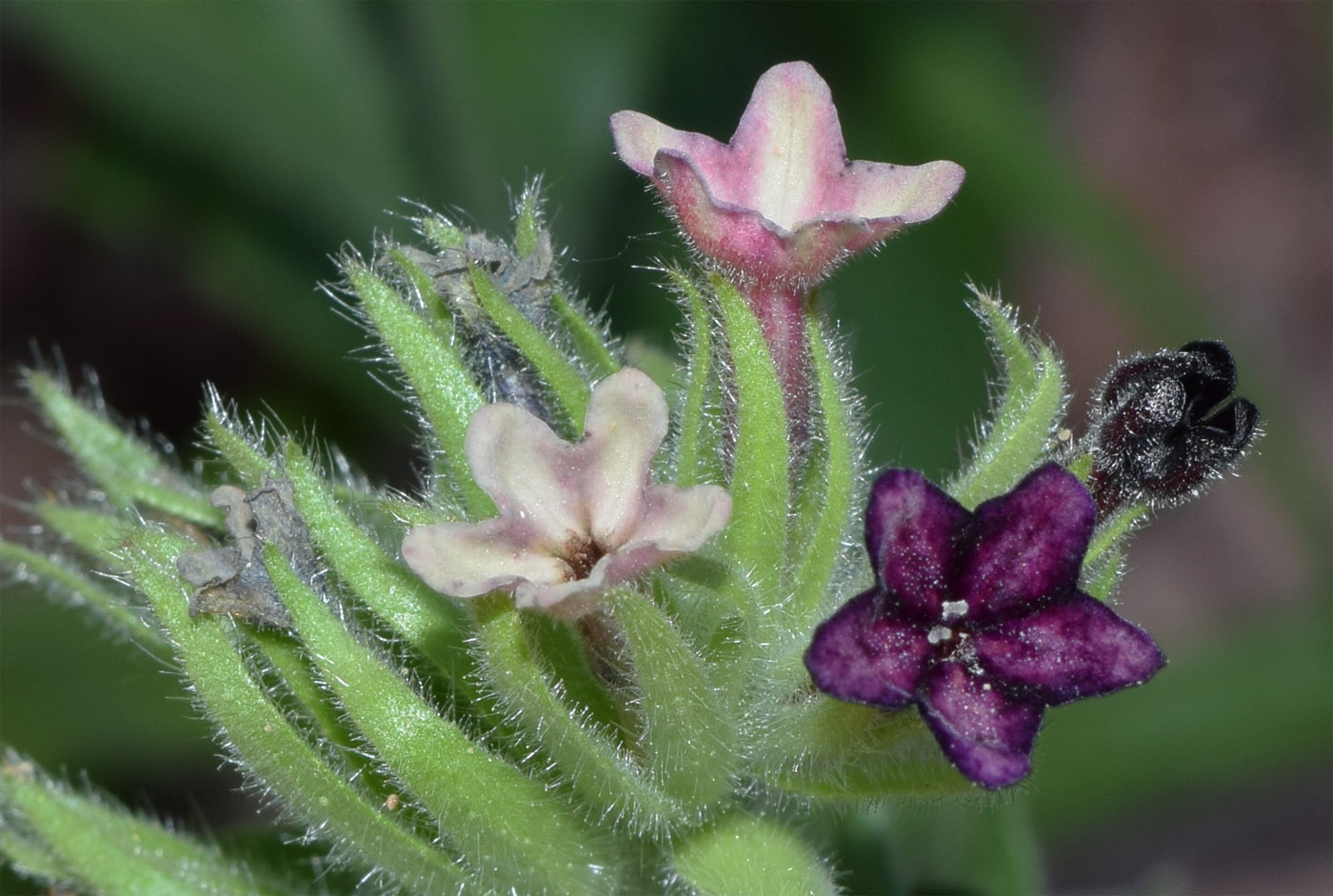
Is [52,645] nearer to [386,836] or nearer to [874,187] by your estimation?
[386,836]

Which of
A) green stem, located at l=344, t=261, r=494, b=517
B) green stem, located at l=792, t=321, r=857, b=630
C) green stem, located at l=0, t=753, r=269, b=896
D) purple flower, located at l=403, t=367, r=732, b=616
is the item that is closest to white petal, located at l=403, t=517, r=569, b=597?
purple flower, located at l=403, t=367, r=732, b=616

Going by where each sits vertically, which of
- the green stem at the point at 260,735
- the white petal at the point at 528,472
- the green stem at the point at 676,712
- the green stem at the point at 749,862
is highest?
the white petal at the point at 528,472

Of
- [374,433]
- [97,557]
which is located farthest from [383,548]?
[374,433]

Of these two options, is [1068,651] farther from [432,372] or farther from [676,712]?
[432,372]

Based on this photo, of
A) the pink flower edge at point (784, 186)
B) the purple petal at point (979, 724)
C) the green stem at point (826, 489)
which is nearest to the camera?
the purple petal at point (979, 724)

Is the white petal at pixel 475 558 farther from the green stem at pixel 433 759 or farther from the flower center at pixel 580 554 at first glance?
the green stem at pixel 433 759

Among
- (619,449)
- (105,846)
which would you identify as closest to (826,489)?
(619,449)

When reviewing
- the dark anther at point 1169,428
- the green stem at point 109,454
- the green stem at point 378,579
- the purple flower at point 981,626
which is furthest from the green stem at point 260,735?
the dark anther at point 1169,428
